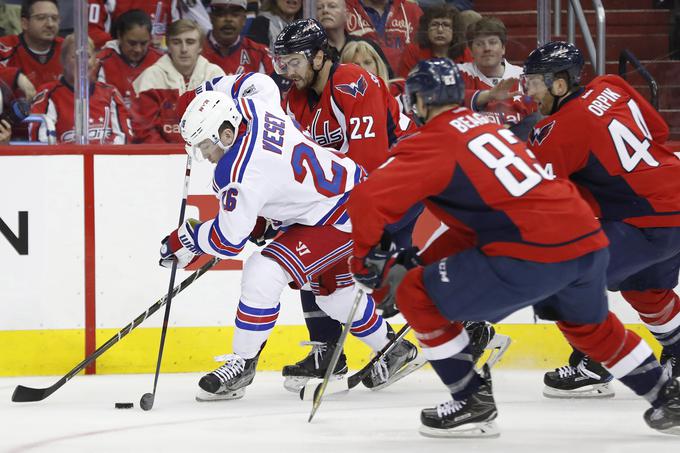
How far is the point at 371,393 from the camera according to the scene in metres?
4.55

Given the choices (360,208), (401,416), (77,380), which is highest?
(360,208)

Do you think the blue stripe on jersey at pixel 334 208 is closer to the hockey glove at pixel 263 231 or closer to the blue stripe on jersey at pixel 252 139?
the hockey glove at pixel 263 231

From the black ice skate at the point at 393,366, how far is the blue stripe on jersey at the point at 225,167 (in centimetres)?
96

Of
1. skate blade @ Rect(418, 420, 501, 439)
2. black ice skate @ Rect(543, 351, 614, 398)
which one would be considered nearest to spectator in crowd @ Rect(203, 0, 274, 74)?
black ice skate @ Rect(543, 351, 614, 398)

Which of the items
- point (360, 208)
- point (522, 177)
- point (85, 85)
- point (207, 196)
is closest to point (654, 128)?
point (522, 177)

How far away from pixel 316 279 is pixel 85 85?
137cm

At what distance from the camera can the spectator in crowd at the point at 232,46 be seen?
5.20 meters

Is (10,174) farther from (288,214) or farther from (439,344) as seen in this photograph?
(439,344)

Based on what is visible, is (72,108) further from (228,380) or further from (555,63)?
(555,63)

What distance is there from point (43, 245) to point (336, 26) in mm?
1544

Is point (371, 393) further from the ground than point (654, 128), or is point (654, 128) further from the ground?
point (654, 128)

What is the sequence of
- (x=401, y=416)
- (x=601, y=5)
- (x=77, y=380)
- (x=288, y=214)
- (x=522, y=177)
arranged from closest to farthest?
1. (x=522, y=177)
2. (x=401, y=416)
3. (x=288, y=214)
4. (x=77, y=380)
5. (x=601, y=5)

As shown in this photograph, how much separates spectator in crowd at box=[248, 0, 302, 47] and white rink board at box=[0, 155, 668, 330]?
25.7 inches

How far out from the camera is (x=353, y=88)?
4551mm
